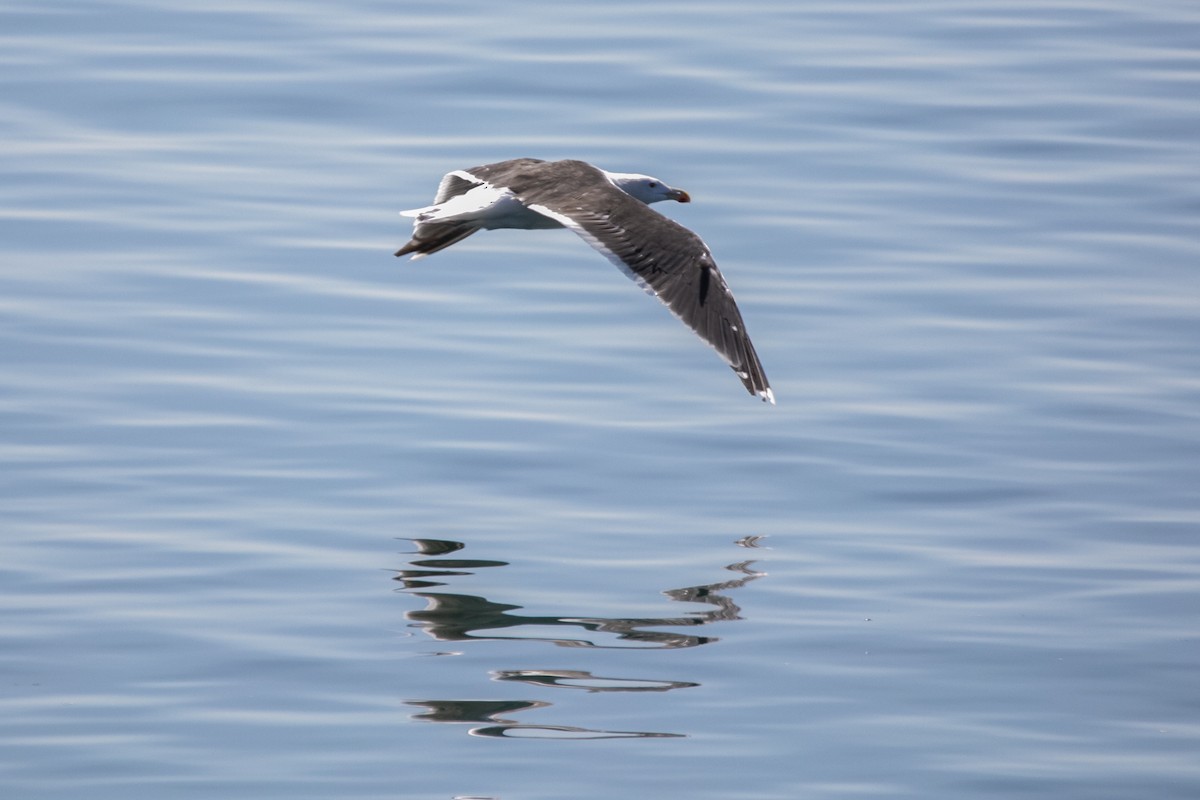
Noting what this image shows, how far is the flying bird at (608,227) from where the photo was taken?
10.0m

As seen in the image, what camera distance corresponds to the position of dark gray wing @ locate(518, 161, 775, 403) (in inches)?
392

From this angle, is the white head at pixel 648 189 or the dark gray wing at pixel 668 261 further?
the white head at pixel 648 189

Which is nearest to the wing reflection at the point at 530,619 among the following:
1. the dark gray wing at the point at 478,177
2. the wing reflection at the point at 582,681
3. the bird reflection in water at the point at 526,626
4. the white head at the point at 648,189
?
the bird reflection in water at the point at 526,626

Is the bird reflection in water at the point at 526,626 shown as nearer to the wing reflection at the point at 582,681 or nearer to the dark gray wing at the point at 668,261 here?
the wing reflection at the point at 582,681

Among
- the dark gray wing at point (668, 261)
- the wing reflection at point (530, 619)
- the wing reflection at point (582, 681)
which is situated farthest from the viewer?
the dark gray wing at point (668, 261)

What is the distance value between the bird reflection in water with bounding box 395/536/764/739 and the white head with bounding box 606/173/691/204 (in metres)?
3.05

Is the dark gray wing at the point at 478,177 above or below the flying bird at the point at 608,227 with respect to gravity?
above

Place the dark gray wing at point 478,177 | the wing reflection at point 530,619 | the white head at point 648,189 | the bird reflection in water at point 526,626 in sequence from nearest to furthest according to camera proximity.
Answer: the bird reflection in water at point 526,626 < the wing reflection at point 530,619 < the dark gray wing at point 478,177 < the white head at point 648,189

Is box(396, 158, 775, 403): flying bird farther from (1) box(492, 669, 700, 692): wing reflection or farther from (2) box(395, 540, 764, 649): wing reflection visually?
(1) box(492, 669, 700, 692): wing reflection

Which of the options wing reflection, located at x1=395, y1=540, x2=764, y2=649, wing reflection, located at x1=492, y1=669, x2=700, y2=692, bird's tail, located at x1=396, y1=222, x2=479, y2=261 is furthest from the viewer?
bird's tail, located at x1=396, y1=222, x2=479, y2=261

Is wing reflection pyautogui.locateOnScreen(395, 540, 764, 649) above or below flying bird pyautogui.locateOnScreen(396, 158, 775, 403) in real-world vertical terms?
below

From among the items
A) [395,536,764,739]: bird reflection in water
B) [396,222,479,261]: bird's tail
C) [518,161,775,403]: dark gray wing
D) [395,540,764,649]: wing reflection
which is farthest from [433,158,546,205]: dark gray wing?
[395,540,764,649]: wing reflection

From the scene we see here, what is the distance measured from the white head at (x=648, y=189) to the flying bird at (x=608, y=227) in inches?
3.0

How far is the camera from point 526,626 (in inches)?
339
